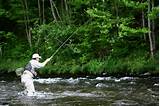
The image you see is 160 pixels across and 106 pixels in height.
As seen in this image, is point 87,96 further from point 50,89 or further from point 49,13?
point 49,13

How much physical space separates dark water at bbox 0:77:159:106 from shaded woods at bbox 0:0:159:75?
4563 mm

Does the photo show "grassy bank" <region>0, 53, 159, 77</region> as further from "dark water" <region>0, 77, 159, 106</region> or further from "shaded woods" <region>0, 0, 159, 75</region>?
"dark water" <region>0, 77, 159, 106</region>

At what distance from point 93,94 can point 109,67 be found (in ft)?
34.2

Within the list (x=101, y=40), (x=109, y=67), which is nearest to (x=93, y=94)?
(x=109, y=67)

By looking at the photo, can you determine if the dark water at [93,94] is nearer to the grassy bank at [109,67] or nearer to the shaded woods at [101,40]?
the grassy bank at [109,67]

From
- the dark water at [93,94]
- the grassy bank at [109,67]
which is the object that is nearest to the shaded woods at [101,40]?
the grassy bank at [109,67]

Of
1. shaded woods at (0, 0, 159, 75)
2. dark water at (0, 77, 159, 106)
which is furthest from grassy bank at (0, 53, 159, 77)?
dark water at (0, 77, 159, 106)

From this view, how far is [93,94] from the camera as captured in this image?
59.1 ft

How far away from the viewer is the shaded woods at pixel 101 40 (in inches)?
1099

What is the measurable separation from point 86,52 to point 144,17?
196 inches

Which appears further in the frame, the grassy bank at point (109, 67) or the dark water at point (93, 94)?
the grassy bank at point (109, 67)

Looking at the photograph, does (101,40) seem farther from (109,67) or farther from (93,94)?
(93,94)

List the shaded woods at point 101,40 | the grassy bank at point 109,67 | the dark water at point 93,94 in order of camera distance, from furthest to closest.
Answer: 1. the shaded woods at point 101,40
2. the grassy bank at point 109,67
3. the dark water at point 93,94

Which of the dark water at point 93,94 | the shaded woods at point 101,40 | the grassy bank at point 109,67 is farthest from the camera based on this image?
the shaded woods at point 101,40
